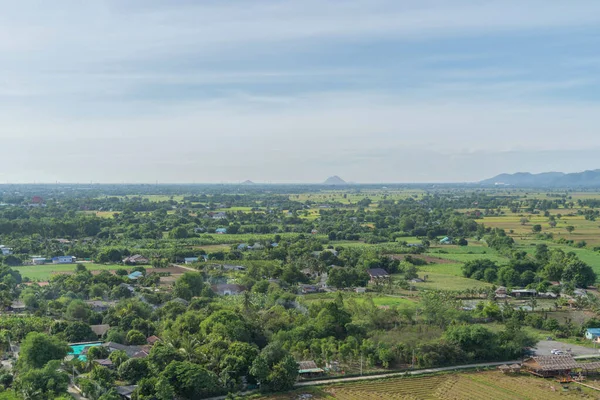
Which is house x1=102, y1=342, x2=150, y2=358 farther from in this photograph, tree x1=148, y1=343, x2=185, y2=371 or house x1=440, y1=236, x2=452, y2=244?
house x1=440, y1=236, x2=452, y2=244

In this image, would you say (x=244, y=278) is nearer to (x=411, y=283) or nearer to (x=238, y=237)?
(x=411, y=283)

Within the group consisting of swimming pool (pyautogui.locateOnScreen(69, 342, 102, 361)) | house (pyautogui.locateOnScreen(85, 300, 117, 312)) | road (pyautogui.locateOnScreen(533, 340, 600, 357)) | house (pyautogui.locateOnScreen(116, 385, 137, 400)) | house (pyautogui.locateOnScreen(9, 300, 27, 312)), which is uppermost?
house (pyautogui.locateOnScreen(85, 300, 117, 312))

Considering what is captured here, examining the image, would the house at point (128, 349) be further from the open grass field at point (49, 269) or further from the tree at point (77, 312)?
the open grass field at point (49, 269)

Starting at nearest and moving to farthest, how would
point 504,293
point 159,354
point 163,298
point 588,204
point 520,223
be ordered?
point 159,354 < point 163,298 < point 504,293 < point 520,223 < point 588,204

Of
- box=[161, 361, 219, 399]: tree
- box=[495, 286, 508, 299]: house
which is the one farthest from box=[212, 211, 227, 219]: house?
box=[161, 361, 219, 399]: tree

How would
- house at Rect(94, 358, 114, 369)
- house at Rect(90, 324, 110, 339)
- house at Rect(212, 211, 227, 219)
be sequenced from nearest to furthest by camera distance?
house at Rect(94, 358, 114, 369) < house at Rect(90, 324, 110, 339) < house at Rect(212, 211, 227, 219)

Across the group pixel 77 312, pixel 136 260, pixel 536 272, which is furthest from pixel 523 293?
pixel 136 260

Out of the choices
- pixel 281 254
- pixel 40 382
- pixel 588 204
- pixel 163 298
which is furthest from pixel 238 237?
pixel 588 204
